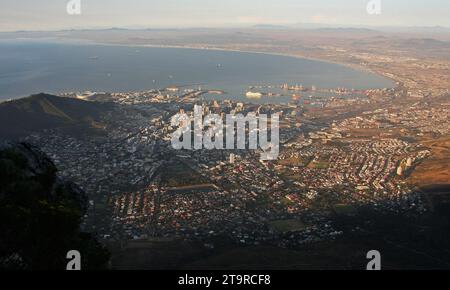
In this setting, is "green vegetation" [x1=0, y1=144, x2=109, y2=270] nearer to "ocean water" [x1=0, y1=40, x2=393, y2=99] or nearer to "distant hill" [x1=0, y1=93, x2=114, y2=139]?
"distant hill" [x1=0, y1=93, x2=114, y2=139]

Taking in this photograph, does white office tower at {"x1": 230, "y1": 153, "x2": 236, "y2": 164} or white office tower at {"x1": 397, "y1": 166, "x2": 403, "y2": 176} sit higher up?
white office tower at {"x1": 230, "y1": 153, "x2": 236, "y2": 164}

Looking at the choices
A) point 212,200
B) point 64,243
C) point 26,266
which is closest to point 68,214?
point 64,243

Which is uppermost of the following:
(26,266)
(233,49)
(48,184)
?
(233,49)

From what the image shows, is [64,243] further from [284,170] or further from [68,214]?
[284,170]

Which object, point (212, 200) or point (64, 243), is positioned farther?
point (212, 200)

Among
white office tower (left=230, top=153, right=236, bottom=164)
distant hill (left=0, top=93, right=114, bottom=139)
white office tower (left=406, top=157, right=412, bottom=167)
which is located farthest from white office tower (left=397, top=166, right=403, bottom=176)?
distant hill (left=0, top=93, right=114, bottom=139)

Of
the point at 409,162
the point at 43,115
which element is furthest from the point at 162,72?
the point at 409,162
